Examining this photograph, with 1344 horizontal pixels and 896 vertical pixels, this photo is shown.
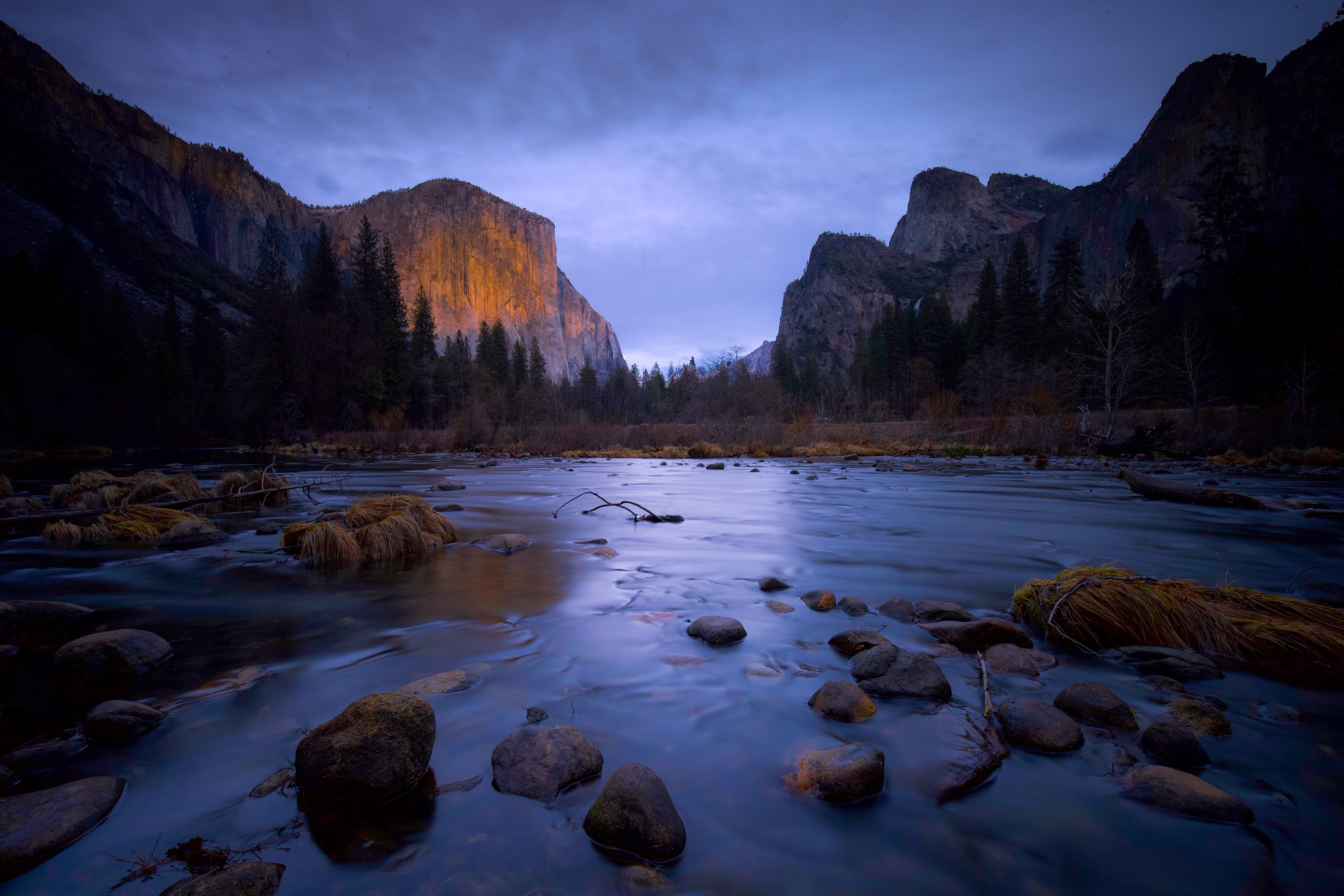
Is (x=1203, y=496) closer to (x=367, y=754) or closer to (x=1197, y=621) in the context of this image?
(x=1197, y=621)

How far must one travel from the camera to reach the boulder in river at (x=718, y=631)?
3318 millimetres

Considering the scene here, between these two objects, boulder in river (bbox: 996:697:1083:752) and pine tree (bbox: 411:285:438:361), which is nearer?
boulder in river (bbox: 996:697:1083:752)

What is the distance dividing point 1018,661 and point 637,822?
2348mm

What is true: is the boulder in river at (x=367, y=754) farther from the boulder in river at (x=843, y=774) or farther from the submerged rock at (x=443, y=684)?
the boulder in river at (x=843, y=774)

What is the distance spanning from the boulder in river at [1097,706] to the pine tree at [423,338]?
57568mm

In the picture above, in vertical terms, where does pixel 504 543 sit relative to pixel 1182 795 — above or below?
below

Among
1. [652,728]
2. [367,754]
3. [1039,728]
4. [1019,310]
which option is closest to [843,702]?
[1039,728]

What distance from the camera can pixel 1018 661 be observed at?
9.32 feet

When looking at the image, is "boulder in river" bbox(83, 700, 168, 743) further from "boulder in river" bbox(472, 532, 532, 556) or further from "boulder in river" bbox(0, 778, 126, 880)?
"boulder in river" bbox(472, 532, 532, 556)

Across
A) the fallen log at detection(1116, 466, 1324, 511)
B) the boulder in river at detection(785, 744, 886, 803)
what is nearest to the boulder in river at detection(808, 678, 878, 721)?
the boulder in river at detection(785, 744, 886, 803)

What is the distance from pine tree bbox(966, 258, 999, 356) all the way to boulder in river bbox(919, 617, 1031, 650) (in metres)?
58.7

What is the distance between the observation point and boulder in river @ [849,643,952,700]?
2490 millimetres

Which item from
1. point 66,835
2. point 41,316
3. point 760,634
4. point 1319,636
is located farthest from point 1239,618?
point 41,316

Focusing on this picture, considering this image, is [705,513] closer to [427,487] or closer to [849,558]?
[849,558]
